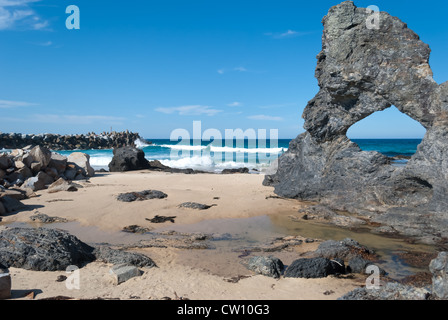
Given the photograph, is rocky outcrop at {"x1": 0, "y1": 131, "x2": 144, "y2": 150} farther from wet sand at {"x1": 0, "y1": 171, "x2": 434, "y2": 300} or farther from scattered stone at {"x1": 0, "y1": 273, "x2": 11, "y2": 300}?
scattered stone at {"x1": 0, "y1": 273, "x2": 11, "y2": 300}

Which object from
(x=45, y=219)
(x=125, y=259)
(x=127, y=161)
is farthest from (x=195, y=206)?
(x=127, y=161)

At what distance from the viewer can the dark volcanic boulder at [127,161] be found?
1897 centimetres

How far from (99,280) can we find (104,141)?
46.6m

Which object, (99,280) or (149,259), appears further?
(149,259)

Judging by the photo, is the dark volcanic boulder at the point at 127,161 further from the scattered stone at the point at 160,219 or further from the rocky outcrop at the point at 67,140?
the rocky outcrop at the point at 67,140

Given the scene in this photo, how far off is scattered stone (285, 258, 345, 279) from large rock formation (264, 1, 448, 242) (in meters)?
2.98

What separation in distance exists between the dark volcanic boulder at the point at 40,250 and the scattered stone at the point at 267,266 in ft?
8.53

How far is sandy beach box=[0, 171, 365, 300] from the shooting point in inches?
161

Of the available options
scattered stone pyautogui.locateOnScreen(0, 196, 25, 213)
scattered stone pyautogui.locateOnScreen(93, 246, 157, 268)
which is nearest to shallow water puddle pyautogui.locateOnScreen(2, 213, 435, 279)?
scattered stone pyautogui.locateOnScreen(93, 246, 157, 268)

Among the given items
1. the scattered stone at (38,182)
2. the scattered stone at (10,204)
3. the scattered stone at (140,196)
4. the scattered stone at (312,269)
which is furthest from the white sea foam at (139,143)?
the scattered stone at (312,269)
